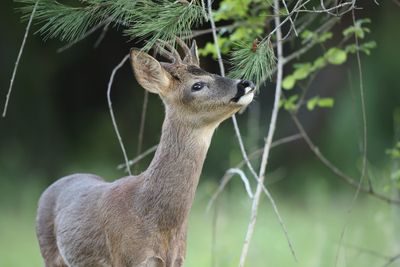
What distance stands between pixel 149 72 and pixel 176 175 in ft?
1.61

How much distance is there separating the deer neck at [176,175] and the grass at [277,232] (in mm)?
1756

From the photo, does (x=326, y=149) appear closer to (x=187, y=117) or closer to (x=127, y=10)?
(x=187, y=117)

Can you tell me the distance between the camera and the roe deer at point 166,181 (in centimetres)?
505

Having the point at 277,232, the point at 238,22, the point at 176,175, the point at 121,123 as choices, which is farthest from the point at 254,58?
the point at 121,123

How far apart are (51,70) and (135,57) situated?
26.8 ft

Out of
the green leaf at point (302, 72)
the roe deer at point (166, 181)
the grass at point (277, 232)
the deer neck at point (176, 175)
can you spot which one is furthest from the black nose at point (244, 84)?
the grass at point (277, 232)

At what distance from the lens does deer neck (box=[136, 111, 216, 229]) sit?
5137 millimetres

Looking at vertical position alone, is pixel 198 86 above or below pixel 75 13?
below

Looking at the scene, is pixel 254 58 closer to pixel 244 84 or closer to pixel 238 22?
pixel 244 84

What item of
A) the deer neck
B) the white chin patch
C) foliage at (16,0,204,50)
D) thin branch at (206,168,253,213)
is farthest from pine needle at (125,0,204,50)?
thin branch at (206,168,253,213)

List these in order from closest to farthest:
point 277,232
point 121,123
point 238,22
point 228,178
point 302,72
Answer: point 228,178 → point 302,72 → point 238,22 → point 277,232 → point 121,123

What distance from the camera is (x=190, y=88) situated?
520 centimetres

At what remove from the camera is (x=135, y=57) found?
506 cm

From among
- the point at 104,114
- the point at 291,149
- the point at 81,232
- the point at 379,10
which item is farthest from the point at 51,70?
the point at 81,232
